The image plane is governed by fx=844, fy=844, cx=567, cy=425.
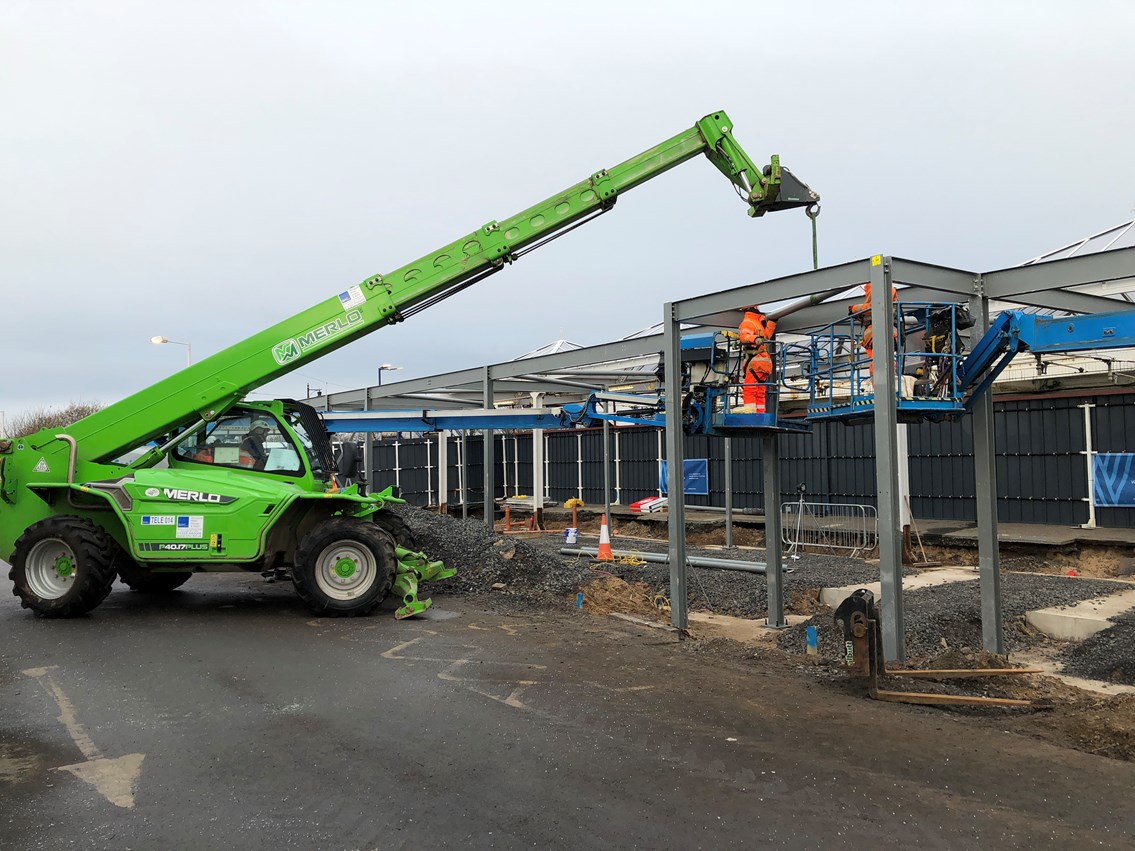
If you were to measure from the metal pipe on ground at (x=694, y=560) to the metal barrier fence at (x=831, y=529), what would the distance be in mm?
2090

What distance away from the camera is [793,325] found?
9727 mm

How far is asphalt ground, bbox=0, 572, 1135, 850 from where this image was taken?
4.21 meters

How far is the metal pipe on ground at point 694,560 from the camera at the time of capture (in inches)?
508

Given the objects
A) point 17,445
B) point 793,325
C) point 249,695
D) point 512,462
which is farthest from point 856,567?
point 512,462

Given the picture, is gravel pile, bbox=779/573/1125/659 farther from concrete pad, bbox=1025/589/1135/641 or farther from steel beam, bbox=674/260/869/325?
steel beam, bbox=674/260/869/325

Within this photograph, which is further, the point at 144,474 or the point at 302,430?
the point at 302,430

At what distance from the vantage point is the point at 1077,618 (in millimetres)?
8836

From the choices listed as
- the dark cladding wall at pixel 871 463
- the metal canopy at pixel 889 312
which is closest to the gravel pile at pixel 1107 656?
the metal canopy at pixel 889 312

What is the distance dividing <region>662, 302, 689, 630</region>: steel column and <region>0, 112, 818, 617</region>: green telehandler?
166cm

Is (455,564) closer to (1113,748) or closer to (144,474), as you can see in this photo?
(144,474)

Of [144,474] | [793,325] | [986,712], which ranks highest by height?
[793,325]

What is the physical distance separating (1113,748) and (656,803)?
3.12 m

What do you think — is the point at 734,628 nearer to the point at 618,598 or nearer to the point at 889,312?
the point at 618,598

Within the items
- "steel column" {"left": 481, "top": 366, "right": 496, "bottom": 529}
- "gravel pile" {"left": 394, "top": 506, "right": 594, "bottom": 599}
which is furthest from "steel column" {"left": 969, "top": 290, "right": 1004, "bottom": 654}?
"steel column" {"left": 481, "top": 366, "right": 496, "bottom": 529}
